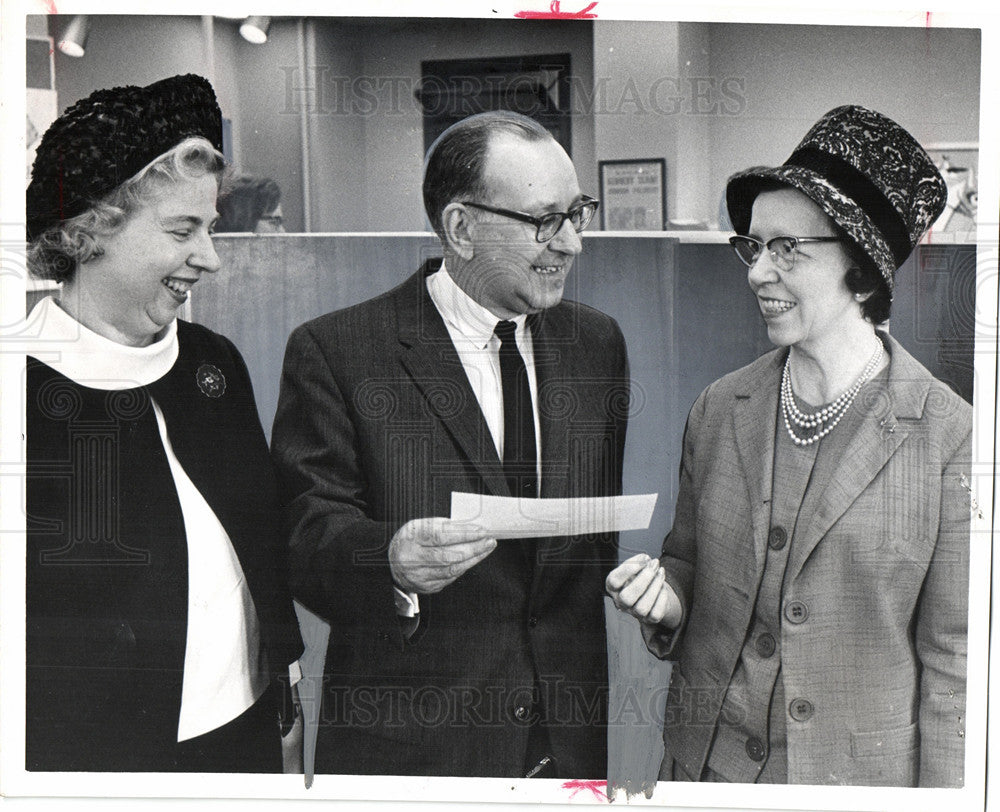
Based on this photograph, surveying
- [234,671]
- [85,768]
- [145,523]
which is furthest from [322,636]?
[85,768]

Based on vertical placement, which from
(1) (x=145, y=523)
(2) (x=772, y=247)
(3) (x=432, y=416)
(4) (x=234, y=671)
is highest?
(2) (x=772, y=247)

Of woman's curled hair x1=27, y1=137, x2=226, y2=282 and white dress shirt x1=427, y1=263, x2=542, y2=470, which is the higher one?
woman's curled hair x1=27, y1=137, x2=226, y2=282

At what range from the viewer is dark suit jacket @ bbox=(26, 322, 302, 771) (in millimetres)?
2307

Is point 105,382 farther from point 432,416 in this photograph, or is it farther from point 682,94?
point 682,94

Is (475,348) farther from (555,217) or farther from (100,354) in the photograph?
(100,354)

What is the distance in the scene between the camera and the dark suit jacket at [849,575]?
2.25 metres

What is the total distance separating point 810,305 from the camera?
7.40 ft

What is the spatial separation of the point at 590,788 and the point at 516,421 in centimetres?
87

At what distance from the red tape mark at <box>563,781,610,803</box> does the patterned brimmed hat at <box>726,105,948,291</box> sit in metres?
1.30

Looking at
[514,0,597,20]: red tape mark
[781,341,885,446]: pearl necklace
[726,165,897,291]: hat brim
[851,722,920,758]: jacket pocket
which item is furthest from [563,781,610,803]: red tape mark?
[514,0,597,20]: red tape mark

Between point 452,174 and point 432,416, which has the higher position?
point 452,174

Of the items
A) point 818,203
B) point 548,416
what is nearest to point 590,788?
point 548,416

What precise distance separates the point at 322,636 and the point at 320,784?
350 millimetres

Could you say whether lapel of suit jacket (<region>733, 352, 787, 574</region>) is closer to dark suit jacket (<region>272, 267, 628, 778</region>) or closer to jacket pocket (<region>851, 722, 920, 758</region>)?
dark suit jacket (<region>272, 267, 628, 778</region>)
